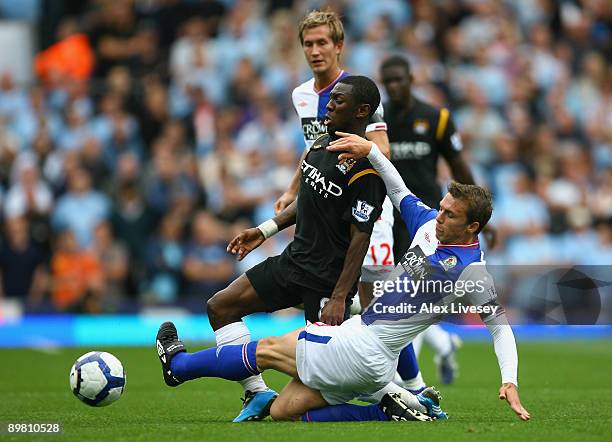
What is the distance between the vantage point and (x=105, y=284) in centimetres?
1628

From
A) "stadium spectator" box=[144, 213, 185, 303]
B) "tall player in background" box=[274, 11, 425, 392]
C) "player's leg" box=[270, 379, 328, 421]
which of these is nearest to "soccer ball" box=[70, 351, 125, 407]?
"player's leg" box=[270, 379, 328, 421]

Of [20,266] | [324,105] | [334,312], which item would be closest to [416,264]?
[334,312]

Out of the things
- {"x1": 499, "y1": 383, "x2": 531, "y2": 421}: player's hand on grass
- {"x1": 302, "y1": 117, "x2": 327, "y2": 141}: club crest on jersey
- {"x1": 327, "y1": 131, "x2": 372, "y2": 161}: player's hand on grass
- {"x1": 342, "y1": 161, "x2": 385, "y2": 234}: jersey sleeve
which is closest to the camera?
{"x1": 499, "y1": 383, "x2": 531, "y2": 421}: player's hand on grass

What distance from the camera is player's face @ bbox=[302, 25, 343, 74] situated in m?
8.44

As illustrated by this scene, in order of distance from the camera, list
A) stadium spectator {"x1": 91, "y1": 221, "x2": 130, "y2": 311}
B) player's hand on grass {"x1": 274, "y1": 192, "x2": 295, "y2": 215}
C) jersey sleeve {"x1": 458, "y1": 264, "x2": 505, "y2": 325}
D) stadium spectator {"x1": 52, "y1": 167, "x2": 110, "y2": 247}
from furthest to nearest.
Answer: stadium spectator {"x1": 52, "y1": 167, "x2": 110, "y2": 247} → stadium spectator {"x1": 91, "y1": 221, "x2": 130, "y2": 311} → player's hand on grass {"x1": 274, "y1": 192, "x2": 295, "y2": 215} → jersey sleeve {"x1": 458, "y1": 264, "x2": 505, "y2": 325}

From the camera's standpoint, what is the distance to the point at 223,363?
300 inches

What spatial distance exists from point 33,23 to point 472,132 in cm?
769

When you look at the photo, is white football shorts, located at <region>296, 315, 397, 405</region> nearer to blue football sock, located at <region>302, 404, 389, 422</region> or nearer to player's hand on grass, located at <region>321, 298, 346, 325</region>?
player's hand on grass, located at <region>321, 298, 346, 325</region>

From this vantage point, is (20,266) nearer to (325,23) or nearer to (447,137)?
(447,137)

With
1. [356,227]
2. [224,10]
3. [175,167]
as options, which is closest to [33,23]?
[224,10]

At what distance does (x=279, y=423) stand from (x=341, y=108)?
82.4 inches

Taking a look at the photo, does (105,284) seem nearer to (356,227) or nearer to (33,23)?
(33,23)

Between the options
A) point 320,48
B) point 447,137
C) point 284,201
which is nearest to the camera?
point 320,48

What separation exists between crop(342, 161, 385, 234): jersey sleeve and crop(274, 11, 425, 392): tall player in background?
21.6 inches
